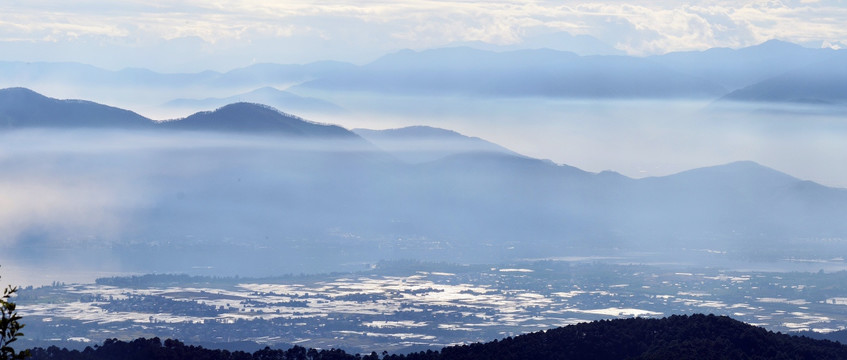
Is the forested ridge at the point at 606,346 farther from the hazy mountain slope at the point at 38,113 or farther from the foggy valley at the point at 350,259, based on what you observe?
the hazy mountain slope at the point at 38,113

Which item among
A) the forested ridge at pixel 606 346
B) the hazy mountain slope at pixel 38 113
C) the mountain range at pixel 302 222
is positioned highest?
the hazy mountain slope at pixel 38 113

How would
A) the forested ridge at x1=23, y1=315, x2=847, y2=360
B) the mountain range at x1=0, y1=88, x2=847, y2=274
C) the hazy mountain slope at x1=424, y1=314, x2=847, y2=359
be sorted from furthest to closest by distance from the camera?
the mountain range at x1=0, y1=88, x2=847, y2=274, the forested ridge at x1=23, y1=315, x2=847, y2=360, the hazy mountain slope at x1=424, y1=314, x2=847, y2=359

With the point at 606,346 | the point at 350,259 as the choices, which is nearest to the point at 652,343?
the point at 606,346

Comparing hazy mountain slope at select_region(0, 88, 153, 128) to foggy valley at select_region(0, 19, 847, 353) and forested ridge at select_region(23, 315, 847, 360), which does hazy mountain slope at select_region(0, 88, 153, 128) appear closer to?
foggy valley at select_region(0, 19, 847, 353)

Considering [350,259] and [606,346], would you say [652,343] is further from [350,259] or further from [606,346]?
[350,259]

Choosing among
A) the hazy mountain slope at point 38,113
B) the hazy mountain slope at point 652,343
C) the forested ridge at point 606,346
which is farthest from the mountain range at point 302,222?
the hazy mountain slope at point 652,343

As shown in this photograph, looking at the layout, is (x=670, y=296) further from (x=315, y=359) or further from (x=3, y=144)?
(x=3, y=144)

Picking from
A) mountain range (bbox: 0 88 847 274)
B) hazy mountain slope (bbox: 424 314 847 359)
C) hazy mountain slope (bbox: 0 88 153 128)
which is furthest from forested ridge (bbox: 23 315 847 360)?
hazy mountain slope (bbox: 0 88 153 128)

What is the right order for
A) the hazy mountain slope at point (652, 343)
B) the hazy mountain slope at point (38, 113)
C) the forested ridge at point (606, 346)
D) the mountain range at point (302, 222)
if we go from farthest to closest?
the hazy mountain slope at point (38, 113) → the mountain range at point (302, 222) → the forested ridge at point (606, 346) → the hazy mountain slope at point (652, 343)
